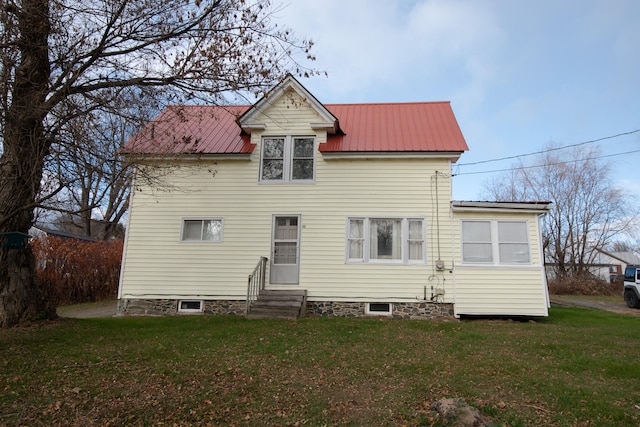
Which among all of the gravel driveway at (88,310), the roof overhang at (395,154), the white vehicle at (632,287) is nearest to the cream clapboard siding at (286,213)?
the roof overhang at (395,154)

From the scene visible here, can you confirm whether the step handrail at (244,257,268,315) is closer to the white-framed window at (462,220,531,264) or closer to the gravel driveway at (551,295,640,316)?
the white-framed window at (462,220,531,264)

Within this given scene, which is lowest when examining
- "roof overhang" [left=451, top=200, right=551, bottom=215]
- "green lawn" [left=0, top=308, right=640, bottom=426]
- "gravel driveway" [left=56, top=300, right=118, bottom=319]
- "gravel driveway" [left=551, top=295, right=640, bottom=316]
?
"gravel driveway" [left=56, top=300, right=118, bottom=319]

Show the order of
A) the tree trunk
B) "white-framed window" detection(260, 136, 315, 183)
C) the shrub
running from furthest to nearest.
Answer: the shrub
"white-framed window" detection(260, 136, 315, 183)
the tree trunk

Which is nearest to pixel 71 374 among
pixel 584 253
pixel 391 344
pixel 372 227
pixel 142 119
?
pixel 142 119

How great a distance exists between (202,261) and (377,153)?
609cm

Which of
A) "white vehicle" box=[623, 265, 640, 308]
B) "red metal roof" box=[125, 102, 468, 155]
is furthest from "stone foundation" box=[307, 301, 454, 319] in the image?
"white vehicle" box=[623, 265, 640, 308]

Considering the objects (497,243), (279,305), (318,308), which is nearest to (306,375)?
(279,305)

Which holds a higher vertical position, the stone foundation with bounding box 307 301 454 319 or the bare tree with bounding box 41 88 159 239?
the bare tree with bounding box 41 88 159 239

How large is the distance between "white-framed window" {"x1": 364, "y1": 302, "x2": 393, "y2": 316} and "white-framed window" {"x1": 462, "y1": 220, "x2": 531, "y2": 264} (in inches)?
101

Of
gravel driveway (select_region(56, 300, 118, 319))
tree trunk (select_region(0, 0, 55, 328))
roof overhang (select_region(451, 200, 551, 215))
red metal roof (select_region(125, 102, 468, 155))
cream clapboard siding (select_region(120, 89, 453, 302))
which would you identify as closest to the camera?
tree trunk (select_region(0, 0, 55, 328))

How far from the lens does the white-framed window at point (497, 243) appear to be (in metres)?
10.7

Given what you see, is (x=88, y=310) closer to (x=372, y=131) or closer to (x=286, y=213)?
(x=286, y=213)

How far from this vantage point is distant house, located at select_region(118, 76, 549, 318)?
10703mm

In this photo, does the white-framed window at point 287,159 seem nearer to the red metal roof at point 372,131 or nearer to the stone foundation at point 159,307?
the red metal roof at point 372,131
